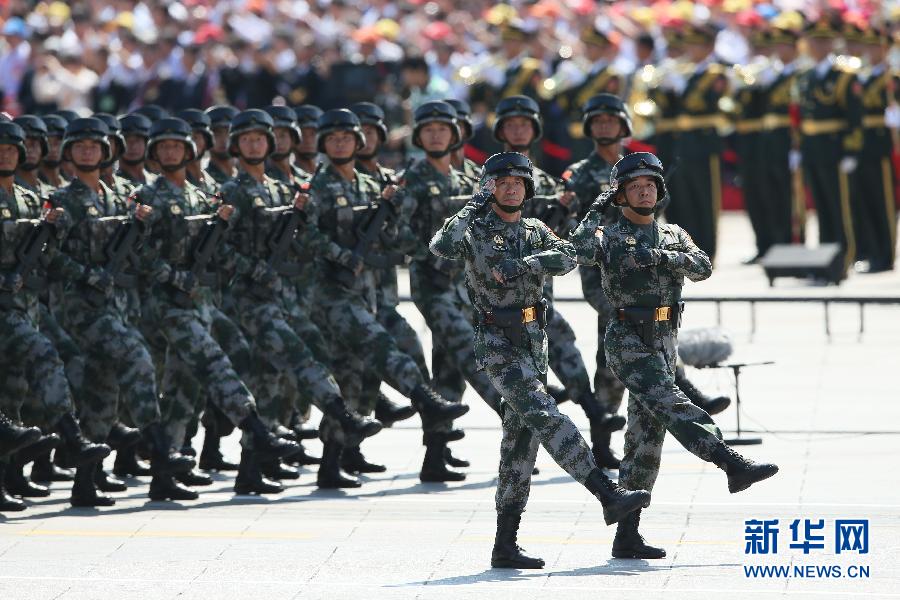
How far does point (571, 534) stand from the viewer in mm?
12430

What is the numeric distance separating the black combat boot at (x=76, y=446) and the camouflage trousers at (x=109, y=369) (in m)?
0.37

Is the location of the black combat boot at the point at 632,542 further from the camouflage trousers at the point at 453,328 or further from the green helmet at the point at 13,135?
the green helmet at the point at 13,135

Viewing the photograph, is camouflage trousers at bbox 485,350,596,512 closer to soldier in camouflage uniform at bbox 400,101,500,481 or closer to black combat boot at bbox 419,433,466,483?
black combat boot at bbox 419,433,466,483

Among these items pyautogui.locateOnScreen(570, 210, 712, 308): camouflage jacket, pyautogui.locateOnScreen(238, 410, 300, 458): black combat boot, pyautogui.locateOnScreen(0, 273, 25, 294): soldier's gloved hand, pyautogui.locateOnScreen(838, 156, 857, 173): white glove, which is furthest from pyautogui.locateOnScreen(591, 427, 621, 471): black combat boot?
pyautogui.locateOnScreen(838, 156, 857, 173): white glove

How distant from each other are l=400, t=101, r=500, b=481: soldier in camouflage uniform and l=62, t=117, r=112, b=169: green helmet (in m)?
1.74

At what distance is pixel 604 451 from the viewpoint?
1452 centimetres

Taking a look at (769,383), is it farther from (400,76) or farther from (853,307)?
(400,76)

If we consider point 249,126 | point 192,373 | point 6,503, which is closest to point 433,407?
point 192,373

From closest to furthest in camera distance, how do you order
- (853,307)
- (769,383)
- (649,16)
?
1. (769,383)
2. (853,307)
3. (649,16)

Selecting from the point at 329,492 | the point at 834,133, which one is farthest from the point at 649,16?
the point at 329,492

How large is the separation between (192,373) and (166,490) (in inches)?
28.1

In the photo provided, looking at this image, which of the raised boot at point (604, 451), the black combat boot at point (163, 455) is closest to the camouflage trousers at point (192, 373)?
the black combat boot at point (163, 455)

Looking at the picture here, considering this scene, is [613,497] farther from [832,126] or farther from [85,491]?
[832,126]

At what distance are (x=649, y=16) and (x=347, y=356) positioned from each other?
12967mm
